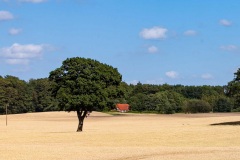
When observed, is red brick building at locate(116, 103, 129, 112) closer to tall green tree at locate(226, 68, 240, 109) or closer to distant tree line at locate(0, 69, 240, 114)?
distant tree line at locate(0, 69, 240, 114)

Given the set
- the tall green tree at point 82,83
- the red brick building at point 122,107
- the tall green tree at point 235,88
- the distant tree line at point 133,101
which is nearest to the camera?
the tall green tree at point 82,83

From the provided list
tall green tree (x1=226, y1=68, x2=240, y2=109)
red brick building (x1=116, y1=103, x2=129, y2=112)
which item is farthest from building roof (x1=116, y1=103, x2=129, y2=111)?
tall green tree (x1=226, y1=68, x2=240, y2=109)

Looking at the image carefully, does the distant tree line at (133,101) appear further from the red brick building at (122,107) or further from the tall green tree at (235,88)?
the tall green tree at (235,88)

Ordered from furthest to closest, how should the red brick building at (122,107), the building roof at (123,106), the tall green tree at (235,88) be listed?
the building roof at (123,106) → the red brick building at (122,107) → the tall green tree at (235,88)

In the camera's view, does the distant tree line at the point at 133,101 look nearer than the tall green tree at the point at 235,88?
No

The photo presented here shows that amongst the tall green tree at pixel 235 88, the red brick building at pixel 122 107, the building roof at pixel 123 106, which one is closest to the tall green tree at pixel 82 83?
the tall green tree at pixel 235 88

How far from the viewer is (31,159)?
27.0 meters

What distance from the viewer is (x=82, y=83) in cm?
5506

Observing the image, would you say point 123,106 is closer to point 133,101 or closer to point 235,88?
point 133,101

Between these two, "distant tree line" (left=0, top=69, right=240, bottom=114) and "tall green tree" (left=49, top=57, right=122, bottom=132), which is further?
"distant tree line" (left=0, top=69, right=240, bottom=114)

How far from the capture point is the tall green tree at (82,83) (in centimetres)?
5497

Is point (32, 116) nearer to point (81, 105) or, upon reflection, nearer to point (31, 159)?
point (81, 105)

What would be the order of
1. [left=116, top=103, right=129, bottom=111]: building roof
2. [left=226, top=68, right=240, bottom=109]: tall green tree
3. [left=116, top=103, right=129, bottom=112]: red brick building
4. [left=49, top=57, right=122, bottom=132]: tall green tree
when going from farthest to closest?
[left=116, top=103, right=129, bottom=111]: building roof < [left=116, top=103, right=129, bottom=112]: red brick building < [left=226, top=68, right=240, bottom=109]: tall green tree < [left=49, top=57, right=122, bottom=132]: tall green tree

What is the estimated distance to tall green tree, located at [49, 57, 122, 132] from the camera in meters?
55.0
